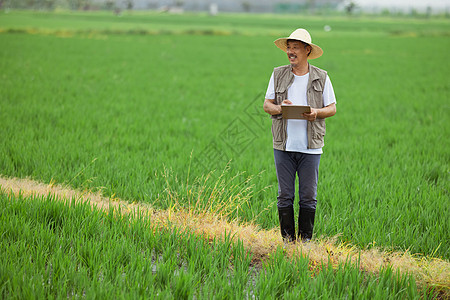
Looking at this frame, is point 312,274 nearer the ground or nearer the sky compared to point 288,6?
nearer the ground

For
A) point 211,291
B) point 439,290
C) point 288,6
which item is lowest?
point 439,290

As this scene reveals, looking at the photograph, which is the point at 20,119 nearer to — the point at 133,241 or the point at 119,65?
the point at 133,241

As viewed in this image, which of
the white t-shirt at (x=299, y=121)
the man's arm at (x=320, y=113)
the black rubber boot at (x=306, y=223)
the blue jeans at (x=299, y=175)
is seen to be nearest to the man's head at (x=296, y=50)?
the white t-shirt at (x=299, y=121)

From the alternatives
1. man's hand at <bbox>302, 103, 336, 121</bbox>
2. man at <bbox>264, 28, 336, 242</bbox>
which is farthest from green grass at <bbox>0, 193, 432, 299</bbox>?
man's hand at <bbox>302, 103, 336, 121</bbox>

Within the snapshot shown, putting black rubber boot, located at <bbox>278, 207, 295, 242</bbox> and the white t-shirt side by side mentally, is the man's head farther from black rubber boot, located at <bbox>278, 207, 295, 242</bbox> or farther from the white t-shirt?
black rubber boot, located at <bbox>278, 207, 295, 242</bbox>

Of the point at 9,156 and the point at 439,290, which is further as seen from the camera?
the point at 9,156

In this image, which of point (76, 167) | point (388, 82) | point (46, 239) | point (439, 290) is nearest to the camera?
point (439, 290)

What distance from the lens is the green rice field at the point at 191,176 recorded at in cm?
233

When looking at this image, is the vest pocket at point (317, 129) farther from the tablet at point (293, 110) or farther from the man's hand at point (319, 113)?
the tablet at point (293, 110)

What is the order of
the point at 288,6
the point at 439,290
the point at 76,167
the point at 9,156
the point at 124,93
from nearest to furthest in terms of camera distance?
the point at 439,290 < the point at 76,167 < the point at 9,156 < the point at 124,93 < the point at 288,6

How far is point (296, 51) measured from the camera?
8.37 feet

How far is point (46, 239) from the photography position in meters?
2.67

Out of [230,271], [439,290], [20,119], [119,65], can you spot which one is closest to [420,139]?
[439,290]

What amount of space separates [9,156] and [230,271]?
357 cm
